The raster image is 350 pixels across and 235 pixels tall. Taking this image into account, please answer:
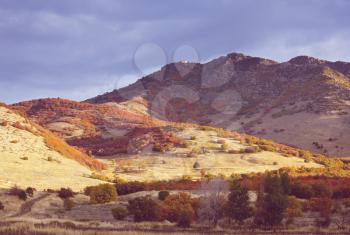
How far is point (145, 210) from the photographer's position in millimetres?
40156

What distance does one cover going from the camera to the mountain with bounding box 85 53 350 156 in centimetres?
11369

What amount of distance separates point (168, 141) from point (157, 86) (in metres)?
Answer: 86.9

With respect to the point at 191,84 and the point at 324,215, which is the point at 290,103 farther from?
the point at 324,215

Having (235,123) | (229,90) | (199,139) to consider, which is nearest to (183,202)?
(199,139)

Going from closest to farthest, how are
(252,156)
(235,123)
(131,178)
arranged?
1. (131,178)
2. (252,156)
3. (235,123)

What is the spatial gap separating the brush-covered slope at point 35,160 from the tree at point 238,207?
64.8 feet

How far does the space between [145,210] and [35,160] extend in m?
25.5

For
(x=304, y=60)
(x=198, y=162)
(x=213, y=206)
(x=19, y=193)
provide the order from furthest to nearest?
(x=304, y=60) → (x=198, y=162) → (x=19, y=193) → (x=213, y=206)

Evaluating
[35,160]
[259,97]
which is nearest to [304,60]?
[259,97]

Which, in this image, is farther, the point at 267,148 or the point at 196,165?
the point at 267,148

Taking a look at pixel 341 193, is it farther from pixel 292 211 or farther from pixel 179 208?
pixel 179 208

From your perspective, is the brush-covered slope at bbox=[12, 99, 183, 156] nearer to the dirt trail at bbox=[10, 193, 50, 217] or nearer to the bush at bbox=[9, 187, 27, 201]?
the bush at bbox=[9, 187, 27, 201]

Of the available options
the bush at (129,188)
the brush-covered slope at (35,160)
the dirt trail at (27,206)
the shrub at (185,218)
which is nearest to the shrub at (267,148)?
the brush-covered slope at (35,160)

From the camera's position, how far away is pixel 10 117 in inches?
2972
